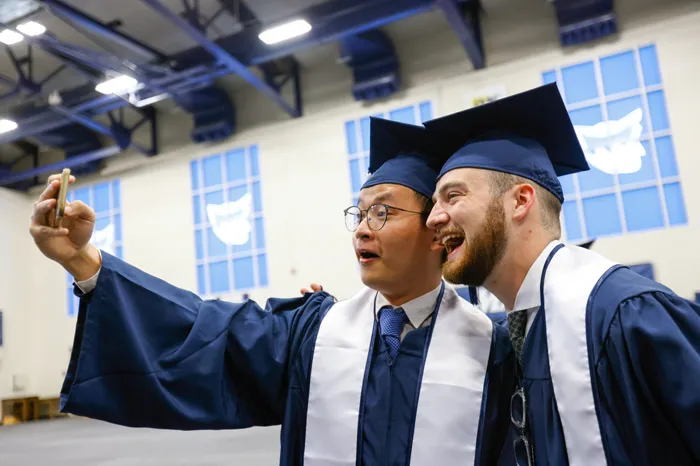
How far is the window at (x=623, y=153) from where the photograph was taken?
28.6 feet

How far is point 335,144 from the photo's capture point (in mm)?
11195

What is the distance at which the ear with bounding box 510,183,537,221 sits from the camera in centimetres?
161

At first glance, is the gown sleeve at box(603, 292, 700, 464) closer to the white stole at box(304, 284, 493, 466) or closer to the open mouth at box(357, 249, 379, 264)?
the white stole at box(304, 284, 493, 466)

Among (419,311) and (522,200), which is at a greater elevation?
(522,200)

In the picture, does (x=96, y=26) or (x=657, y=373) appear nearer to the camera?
(x=657, y=373)

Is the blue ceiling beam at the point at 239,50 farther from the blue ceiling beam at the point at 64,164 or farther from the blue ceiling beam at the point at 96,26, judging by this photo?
the blue ceiling beam at the point at 64,164

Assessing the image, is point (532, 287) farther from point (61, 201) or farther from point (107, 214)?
point (107, 214)

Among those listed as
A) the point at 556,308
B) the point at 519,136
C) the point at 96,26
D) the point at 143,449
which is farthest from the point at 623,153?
the point at 556,308

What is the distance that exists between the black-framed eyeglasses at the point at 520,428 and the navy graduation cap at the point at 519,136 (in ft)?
1.91

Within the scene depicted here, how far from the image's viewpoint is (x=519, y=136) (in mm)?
1799

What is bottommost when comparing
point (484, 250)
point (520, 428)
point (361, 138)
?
point (520, 428)

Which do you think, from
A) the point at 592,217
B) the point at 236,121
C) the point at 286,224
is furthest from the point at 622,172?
the point at 236,121

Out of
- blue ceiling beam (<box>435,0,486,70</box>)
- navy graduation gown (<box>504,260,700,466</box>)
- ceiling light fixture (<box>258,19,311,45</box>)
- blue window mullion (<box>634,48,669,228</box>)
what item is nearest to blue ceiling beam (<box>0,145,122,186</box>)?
ceiling light fixture (<box>258,19,311,45</box>)

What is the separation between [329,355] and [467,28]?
27.9ft
